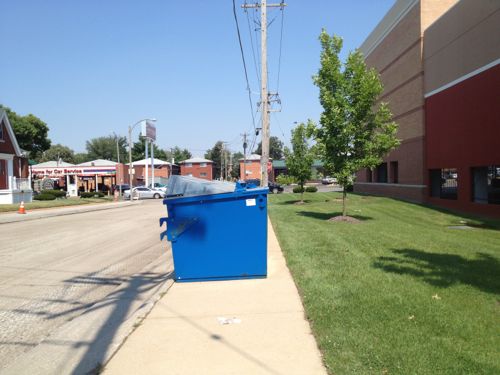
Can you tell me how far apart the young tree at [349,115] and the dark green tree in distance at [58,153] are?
120697mm

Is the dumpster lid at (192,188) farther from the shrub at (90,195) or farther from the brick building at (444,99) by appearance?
the shrub at (90,195)

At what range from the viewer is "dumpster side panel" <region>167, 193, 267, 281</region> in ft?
23.2

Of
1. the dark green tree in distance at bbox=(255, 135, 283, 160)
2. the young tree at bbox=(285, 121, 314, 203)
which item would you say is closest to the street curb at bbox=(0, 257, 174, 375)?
the young tree at bbox=(285, 121, 314, 203)

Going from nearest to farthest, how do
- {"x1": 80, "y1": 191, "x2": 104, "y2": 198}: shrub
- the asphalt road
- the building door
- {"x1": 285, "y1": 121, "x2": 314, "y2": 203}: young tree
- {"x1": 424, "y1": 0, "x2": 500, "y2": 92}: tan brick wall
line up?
the asphalt road, {"x1": 424, "y1": 0, "x2": 500, "y2": 92}: tan brick wall, {"x1": 285, "y1": 121, "x2": 314, "y2": 203}: young tree, the building door, {"x1": 80, "y1": 191, "x2": 104, "y2": 198}: shrub

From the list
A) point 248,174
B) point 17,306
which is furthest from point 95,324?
point 248,174

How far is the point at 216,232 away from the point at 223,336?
2.52 meters

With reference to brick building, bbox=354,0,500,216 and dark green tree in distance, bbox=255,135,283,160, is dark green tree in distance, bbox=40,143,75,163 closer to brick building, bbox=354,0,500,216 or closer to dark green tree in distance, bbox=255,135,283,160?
dark green tree in distance, bbox=255,135,283,160

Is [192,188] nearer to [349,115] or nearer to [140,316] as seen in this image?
[140,316]

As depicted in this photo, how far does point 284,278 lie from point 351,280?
1.14 metres

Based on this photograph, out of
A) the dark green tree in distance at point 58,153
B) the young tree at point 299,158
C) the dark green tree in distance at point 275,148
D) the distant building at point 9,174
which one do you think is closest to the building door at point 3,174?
the distant building at point 9,174

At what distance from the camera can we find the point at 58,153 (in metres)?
125

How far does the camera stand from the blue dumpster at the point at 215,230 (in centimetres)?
707

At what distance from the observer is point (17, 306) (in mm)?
6465

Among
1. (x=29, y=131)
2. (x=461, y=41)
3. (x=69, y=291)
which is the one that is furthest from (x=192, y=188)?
(x=29, y=131)
